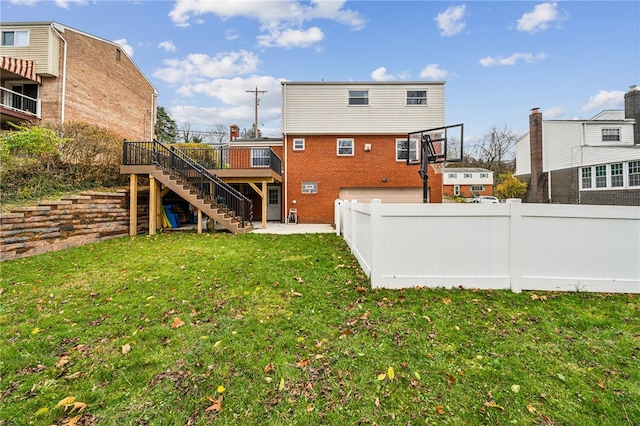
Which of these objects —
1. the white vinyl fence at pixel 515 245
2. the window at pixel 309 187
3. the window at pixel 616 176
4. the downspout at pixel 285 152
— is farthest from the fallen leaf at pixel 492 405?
the window at pixel 616 176

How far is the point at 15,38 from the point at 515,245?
81.1 ft

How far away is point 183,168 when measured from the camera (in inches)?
443

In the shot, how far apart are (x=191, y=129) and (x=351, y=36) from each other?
115ft

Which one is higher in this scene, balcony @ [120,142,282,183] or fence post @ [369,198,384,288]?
balcony @ [120,142,282,183]

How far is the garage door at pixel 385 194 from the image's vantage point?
15.5 m

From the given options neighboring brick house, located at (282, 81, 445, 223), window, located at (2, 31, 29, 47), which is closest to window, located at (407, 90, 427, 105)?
neighboring brick house, located at (282, 81, 445, 223)

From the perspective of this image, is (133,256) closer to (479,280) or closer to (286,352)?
(286,352)

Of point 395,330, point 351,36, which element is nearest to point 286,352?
point 395,330

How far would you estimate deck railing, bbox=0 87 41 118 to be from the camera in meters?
14.6

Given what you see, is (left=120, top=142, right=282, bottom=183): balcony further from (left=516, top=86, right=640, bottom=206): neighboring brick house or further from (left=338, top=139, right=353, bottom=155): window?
(left=516, top=86, right=640, bottom=206): neighboring brick house

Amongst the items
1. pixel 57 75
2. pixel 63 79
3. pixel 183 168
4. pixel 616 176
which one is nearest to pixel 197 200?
pixel 183 168

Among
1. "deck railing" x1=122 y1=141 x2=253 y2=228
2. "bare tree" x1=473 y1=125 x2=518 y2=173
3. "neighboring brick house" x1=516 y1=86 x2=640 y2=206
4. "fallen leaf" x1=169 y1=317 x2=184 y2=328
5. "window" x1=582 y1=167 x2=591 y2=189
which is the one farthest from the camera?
"bare tree" x1=473 y1=125 x2=518 y2=173

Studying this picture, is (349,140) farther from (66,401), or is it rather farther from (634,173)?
(634,173)

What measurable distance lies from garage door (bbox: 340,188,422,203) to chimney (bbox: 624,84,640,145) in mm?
18716
